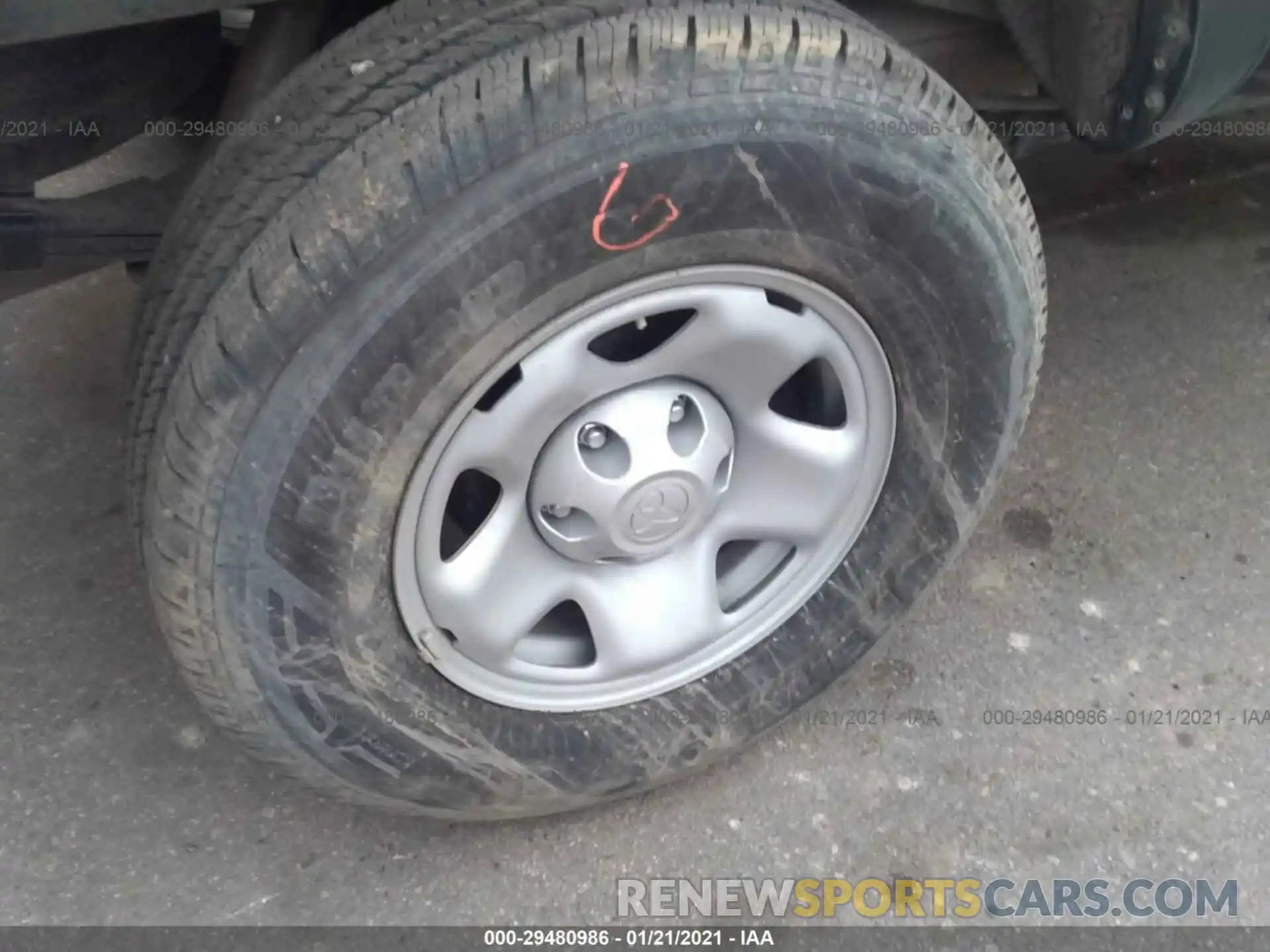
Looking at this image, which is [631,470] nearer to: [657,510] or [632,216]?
[657,510]

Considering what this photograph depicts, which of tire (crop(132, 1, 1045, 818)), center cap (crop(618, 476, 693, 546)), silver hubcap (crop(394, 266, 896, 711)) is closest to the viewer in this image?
tire (crop(132, 1, 1045, 818))

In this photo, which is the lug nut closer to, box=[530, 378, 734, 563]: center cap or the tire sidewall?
box=[530, 378, 734, 563]: center cap

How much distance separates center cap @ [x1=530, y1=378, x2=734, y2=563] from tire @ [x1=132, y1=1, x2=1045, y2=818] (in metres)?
0.20

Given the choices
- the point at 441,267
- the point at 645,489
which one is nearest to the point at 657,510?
the point at 645,489

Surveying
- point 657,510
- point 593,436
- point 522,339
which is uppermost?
point 522,339

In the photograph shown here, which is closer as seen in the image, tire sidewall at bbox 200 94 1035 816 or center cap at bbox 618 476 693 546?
tire sidewall at bbox 200 94 1035 816

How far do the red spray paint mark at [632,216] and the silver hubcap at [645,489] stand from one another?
6 cm

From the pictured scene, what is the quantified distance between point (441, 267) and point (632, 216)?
23 cm

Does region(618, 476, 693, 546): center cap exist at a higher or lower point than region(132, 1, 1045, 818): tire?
lower

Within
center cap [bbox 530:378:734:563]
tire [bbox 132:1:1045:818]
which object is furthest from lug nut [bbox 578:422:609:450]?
tire [bbox 132:1:1045:818]

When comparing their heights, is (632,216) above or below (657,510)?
above

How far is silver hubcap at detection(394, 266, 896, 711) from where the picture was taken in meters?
1.45

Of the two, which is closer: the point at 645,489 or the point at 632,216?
the point at 632,216

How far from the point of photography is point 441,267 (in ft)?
4.27
